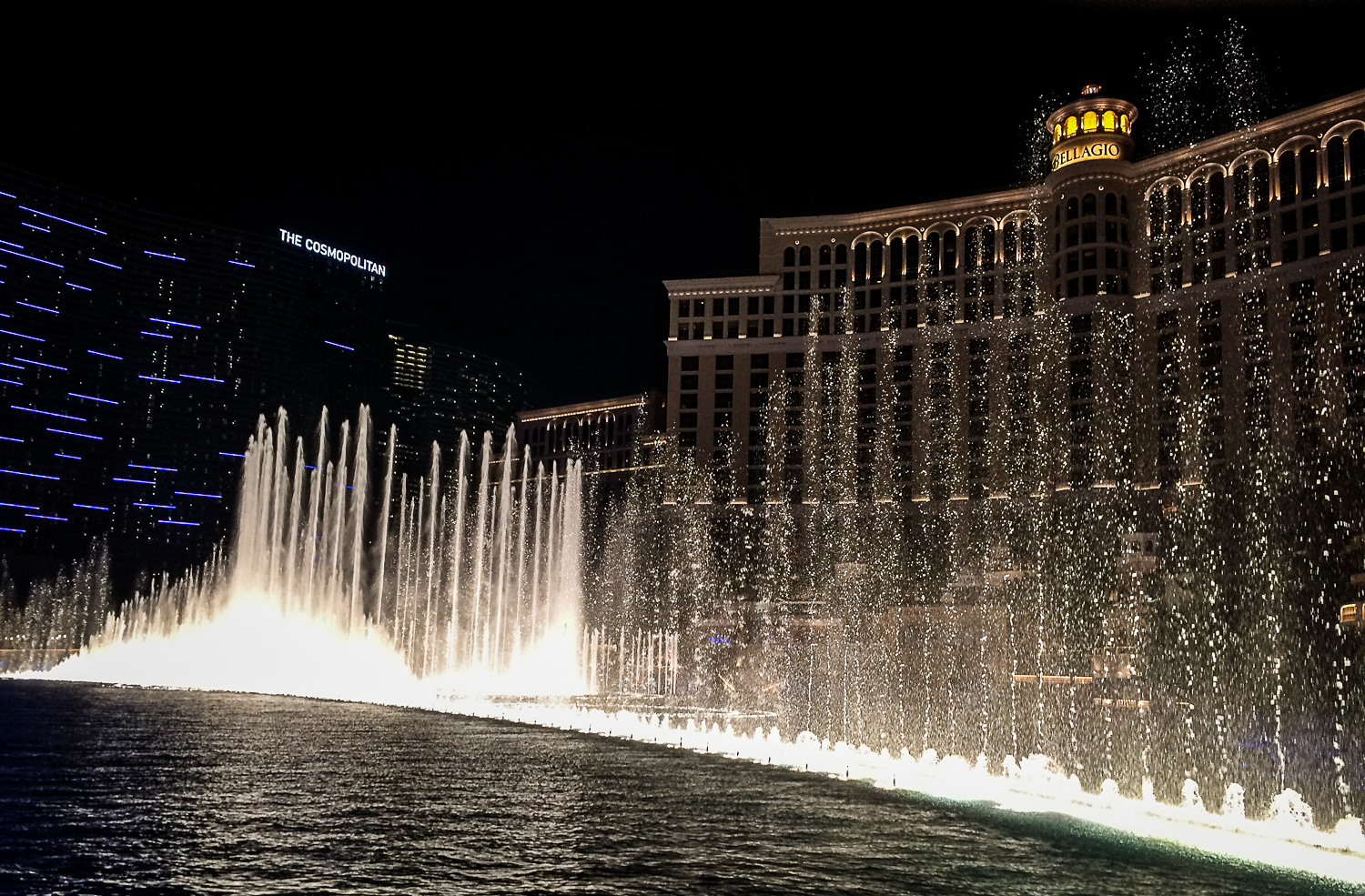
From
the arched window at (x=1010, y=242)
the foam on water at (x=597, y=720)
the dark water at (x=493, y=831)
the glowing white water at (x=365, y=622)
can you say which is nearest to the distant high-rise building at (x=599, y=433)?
the arched window at (x=1010, y=242)

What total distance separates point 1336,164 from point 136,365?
4801 inches

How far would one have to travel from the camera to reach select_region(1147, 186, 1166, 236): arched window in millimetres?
75375

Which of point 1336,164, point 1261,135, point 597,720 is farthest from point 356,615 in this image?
point 1336,164

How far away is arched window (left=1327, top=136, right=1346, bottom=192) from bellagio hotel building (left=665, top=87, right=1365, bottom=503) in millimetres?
152

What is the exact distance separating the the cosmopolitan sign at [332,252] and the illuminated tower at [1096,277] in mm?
102815

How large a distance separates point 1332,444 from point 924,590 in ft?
108

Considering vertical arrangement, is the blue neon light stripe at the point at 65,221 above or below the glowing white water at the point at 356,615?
above

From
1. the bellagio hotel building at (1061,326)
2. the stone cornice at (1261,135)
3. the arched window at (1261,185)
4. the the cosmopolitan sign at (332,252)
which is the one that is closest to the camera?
the stone cornice at (1261,135)

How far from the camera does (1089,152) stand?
75312 mm

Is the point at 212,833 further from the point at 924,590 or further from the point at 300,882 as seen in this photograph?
the point at 924,590

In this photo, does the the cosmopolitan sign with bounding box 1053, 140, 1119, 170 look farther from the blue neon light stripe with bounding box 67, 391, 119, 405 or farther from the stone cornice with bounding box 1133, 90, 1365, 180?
the blue neon light stripe with bounding box 67, 391, 119, 405

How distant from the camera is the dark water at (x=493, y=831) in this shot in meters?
9.93

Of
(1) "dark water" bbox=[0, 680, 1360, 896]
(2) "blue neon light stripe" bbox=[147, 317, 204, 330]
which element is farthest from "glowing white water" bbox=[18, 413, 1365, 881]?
(2) "blue neon light stripe" bbox=[147, 317, 204, 330]

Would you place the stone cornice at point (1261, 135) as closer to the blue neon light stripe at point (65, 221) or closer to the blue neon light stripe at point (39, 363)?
the blue neon light stripe at point (39, 363)
